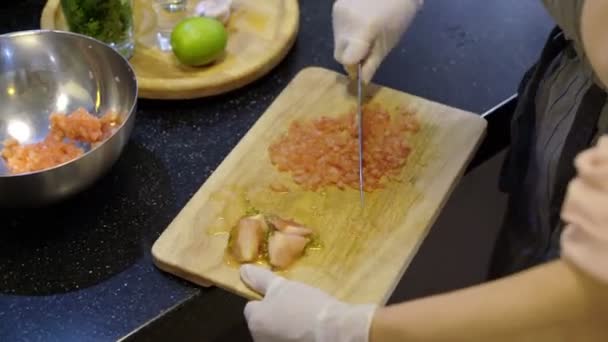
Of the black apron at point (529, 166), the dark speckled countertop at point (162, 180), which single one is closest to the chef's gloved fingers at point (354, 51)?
the dark speckled countertop at point (162, 180)

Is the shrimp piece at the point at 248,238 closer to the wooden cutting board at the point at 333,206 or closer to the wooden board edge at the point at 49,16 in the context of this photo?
the wooden cutting board at the point at 333,206

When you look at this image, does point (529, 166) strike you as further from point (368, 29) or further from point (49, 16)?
point (49, 16)

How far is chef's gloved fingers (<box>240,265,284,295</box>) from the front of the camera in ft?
2.82

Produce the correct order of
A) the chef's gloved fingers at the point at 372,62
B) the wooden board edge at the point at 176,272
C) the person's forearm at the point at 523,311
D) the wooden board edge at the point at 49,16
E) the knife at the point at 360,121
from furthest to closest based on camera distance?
the wooden board edge at the point at 49,16, the chef's gloved fingers at the point at 372,62, the knife at the point at 360,121, the wooden board edge at the point at 176,272, the person's forearm at the point at 523,311

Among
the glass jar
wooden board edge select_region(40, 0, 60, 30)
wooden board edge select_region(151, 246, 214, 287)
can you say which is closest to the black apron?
wooden board edge select_region(151, 246, 214, 287)

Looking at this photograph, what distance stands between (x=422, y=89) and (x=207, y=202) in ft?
1.30

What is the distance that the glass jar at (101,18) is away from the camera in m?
1.12

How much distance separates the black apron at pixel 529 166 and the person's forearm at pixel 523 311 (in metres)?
0.35

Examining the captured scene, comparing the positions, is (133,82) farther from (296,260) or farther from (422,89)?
(422,89)

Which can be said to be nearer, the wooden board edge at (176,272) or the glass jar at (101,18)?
the wooden board edge at (176,272)

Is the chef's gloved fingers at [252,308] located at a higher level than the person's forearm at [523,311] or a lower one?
lower

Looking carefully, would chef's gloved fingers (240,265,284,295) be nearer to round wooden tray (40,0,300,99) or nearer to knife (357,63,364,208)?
knife (357,63,364,208)

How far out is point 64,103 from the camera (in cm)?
108

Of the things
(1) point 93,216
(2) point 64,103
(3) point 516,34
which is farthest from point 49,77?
(3) point 516,34
